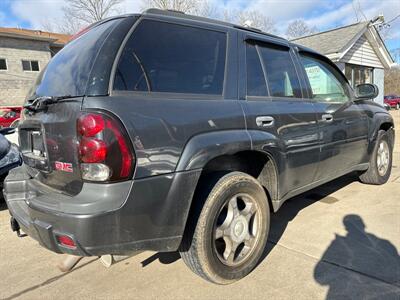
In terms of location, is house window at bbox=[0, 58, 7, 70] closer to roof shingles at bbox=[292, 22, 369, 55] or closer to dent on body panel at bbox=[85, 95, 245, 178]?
roof shingles at bbox=[292, 22, 369, 55]

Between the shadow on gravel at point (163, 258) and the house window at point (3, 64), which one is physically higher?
the house window at point (3, 64)

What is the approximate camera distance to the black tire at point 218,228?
2338 mm

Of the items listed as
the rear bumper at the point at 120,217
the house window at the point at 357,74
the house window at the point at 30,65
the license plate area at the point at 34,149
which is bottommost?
the rear bumper at the point at 120,217

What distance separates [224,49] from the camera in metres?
2.67

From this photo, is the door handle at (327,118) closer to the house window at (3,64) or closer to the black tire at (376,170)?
the black tire at (376,170)

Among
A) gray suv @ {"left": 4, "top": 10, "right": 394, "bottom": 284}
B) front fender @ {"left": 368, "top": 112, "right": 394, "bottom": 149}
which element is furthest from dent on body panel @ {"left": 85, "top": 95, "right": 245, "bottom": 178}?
front fender @ {"left": 368, "top": 112, "right": 394, "bottom": 149}

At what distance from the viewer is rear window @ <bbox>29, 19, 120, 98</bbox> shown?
2107 millimetres

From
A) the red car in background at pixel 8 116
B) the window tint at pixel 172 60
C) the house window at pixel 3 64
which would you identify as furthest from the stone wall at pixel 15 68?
the window tint at pixel 172 60

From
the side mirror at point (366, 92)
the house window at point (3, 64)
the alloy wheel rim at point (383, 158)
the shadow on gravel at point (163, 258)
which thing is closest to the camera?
the shadow on gravel at point (163, 258)

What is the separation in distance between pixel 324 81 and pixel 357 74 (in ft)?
45.0

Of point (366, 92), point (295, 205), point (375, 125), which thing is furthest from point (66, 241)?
point (375, 125)

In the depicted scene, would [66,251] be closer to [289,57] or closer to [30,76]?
[289,57]

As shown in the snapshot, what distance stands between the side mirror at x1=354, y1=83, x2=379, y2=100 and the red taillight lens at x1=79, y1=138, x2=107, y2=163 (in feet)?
11.4

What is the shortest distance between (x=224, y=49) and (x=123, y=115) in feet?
3.72
